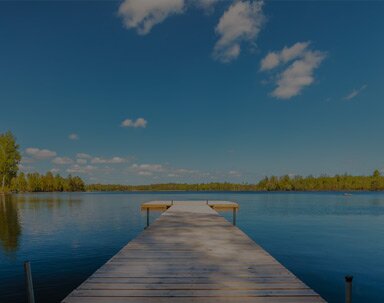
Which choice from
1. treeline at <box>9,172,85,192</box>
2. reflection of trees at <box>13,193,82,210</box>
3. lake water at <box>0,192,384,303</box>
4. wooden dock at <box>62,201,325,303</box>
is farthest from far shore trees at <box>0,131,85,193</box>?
wooden dock at <box>62,201,325,303</box>

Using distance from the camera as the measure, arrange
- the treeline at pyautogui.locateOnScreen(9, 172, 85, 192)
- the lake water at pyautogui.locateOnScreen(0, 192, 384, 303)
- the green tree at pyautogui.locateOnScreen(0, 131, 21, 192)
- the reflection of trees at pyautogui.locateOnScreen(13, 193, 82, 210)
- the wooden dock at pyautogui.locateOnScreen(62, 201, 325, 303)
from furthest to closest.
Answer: the treeline at pyautogui.locateOnScreen(9, 172, 85, 192) < the green tree at pyautogui.locateOnScreen(0, 131, 21, 192) < the reflection of trees at pyautogui.locateOnScreen(13, 193, 82, 210) < the lake water at pyautogui.locateOnScreen(0, 192, 384, 303) < the wooden dock at pyautogui.locateOnScreen(62, 201, 325, 303)

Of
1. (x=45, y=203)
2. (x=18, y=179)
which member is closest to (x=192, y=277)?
(x=45, y=203)

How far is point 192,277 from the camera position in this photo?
566cm

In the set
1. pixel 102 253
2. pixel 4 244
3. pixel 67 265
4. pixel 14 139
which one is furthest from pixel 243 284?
pixel 14 139

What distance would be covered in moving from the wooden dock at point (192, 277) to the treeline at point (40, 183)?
123 meters

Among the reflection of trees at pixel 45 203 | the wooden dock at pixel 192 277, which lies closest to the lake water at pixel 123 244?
the wooden dock at pixel 192 277

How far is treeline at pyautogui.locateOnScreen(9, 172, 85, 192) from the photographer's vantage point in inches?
4756

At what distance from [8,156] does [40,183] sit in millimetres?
41238

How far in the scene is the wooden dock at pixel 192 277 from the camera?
15.5 ft

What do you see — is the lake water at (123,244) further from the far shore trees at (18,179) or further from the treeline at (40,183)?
the treeline at (40,183)

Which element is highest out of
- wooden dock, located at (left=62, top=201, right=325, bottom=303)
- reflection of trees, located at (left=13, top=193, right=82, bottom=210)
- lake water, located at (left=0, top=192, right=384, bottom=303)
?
wooden dock, located at (left=62, top=201, right=325, bottom=303)

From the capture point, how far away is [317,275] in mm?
12906

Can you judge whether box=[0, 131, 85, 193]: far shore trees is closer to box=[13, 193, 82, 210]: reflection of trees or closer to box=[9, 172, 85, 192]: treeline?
box=[9, 172, 85, 192]: treeline

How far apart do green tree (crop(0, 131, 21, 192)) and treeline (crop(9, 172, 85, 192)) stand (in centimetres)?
1969
